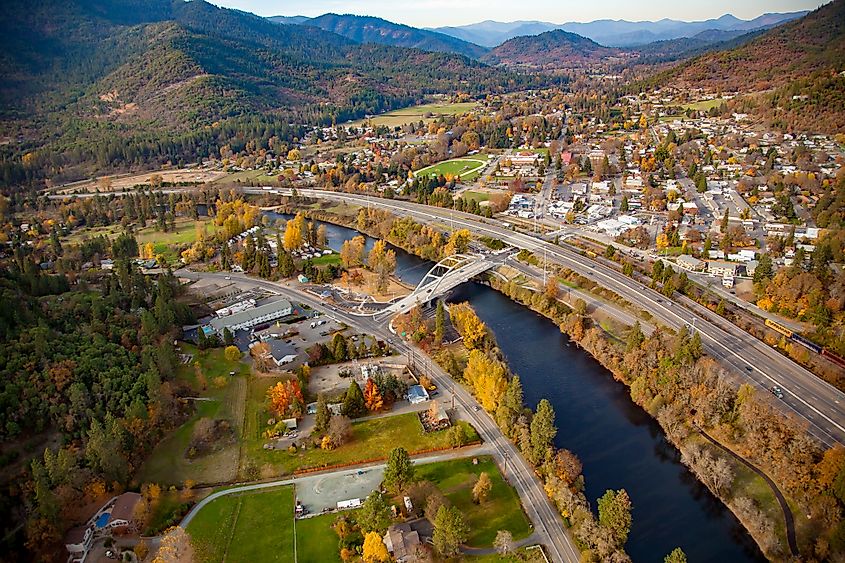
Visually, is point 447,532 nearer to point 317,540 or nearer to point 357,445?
point 317,540

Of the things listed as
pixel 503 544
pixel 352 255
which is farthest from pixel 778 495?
pixel 352 255

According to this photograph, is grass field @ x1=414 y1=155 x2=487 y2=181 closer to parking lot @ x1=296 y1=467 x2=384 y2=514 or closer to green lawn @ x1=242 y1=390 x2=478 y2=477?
green lawn @ x1=242 y1=390 x2=478 y2=477

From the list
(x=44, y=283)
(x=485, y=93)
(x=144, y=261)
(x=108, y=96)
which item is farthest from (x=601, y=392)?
(x=485, y=93)

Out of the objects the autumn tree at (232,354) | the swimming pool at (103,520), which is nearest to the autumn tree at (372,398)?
the autumn tree at (232,354)

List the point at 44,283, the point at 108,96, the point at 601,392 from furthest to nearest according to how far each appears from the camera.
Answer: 1. the point at 108,96
2. the point at 44,283
3. the point at 601,392

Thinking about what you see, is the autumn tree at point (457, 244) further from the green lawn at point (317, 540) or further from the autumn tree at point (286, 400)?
the green lawn at point (317, 540)

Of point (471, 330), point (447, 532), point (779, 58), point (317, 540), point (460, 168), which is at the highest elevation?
point (779, 58)

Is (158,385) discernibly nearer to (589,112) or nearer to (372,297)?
(372,297)
